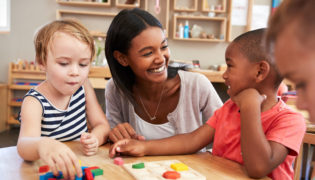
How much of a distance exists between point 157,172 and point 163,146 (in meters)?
0.22

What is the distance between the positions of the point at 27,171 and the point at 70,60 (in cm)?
37

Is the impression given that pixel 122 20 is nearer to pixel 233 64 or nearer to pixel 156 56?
pixel 156 56

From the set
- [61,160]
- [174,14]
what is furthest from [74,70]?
[174,14]

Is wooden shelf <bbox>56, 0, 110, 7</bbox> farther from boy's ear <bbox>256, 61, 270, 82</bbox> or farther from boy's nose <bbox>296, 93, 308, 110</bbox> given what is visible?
boy's nose <bbox>296, 93, 308, 110</bbox>

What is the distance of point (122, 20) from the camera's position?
1356 millimetres

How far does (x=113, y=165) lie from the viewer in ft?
2.71

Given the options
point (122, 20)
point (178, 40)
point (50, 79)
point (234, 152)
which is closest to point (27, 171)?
point (50, 79)

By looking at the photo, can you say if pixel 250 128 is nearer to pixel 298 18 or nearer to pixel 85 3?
pixel 298 18

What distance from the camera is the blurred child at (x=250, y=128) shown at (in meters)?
0.83

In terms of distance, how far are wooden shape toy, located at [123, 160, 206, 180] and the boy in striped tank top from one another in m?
0.23

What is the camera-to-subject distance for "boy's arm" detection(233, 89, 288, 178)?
0.78 metres

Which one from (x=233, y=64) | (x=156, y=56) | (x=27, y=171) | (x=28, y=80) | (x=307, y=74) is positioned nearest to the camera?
(x=307, y=74)

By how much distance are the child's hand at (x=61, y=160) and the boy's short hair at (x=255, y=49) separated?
0.59 m

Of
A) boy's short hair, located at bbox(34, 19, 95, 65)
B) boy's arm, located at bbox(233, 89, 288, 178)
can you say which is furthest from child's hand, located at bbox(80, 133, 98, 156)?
boy's arm, located at bbox(233, 89, 288, 178)
